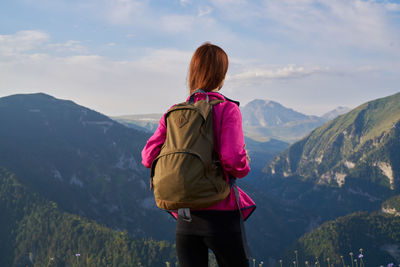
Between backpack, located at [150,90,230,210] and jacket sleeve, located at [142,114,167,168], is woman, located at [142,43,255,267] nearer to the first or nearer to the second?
backpack, located at [150,90,230,210]

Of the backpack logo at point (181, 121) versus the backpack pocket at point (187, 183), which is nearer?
the backpack pocket at point (187, 183)

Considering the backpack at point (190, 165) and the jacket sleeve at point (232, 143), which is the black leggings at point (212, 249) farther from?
the jacket sleeve at point (232, 143)

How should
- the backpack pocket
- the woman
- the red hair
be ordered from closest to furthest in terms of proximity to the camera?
the backpack pocket → the woman → the red hair

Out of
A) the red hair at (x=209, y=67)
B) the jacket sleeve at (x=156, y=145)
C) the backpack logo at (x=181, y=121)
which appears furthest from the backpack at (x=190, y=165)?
the red hair at (x=209, y=67)

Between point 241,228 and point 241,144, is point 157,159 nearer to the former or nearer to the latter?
point 241,144

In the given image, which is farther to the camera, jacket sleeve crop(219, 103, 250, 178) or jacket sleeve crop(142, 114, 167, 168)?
jacket sleeve crop(142, 114, 167, 168)

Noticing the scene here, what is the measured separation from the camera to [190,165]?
471cm

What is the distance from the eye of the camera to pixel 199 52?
→ 215 inches

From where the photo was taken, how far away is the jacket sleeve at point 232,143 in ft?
15.6

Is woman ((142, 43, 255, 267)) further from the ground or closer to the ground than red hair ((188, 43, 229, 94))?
closer to the ground

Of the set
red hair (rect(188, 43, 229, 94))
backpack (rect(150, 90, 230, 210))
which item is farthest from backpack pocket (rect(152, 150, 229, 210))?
red hair (rect(188, 43, 229, 94))

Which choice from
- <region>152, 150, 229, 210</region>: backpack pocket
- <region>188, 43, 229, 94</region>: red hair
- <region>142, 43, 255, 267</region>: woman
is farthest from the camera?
<region>188, 43, 229, 94</region>: red hair

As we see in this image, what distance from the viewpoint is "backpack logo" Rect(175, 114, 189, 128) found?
4877 mm

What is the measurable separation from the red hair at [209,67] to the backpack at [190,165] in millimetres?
493
